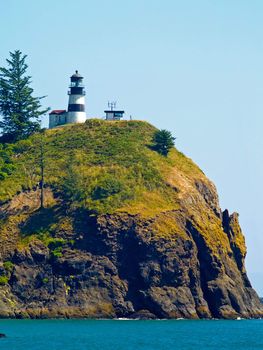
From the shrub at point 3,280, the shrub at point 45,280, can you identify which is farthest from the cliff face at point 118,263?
the shrub at point 45,280

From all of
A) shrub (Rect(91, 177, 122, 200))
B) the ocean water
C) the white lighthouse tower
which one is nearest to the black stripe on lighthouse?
the white lighthouse tower

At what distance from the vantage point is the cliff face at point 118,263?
148 m

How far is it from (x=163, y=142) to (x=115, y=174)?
1548 cm

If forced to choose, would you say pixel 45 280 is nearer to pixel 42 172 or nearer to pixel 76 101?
pixel 42 172

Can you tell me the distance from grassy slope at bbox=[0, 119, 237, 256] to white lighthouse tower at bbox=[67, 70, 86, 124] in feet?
9.62

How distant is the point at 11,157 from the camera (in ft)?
589

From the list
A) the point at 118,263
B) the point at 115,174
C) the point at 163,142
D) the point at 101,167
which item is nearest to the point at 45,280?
the point at 118,263

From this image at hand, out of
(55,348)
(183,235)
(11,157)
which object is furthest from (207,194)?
(55,348)

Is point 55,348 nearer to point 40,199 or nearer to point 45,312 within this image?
point 45,312

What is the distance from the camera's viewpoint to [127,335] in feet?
406

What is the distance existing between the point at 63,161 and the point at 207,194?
992 inches

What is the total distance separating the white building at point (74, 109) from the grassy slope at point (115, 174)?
3.05 meters

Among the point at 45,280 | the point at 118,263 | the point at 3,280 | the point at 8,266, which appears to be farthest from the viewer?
the point at 118,263

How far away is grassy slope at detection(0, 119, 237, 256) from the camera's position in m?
161
